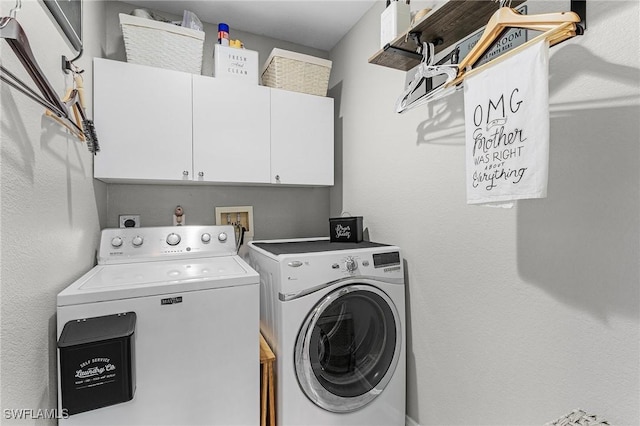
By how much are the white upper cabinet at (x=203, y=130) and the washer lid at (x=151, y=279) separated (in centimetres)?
53

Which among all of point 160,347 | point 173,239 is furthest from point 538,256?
point 173,239

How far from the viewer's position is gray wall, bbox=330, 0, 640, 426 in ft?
2.96

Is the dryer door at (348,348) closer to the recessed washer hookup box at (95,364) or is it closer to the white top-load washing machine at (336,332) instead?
the white top-load washing machine at (336,332)

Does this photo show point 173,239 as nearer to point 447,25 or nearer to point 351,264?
point 351,264

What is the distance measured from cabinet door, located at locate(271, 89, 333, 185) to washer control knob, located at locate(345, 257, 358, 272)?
2.57 feet

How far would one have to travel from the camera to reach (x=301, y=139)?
2.15 m

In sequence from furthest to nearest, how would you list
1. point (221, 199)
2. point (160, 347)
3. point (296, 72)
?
1. point (221, 199)
2. point (296, 72)
3. point (160, 347)

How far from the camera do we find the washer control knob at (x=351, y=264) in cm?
159

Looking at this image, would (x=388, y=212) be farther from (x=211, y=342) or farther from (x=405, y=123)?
(x=211, y=342)

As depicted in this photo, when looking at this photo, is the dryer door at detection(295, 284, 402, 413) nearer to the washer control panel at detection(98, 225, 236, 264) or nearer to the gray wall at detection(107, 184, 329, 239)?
the washer control panel at detection(98, 225, 236, 264)

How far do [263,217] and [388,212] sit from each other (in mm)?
1016

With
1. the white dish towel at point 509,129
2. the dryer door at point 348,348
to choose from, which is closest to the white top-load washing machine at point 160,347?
the dryer door at point 348,348

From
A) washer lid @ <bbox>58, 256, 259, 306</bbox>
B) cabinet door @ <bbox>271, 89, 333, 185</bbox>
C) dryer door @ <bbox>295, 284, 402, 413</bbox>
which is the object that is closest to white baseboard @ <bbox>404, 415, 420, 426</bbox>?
dryer door @ <bbox>295, 284, 402, 413</bbox>

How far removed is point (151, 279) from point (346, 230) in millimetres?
1152
